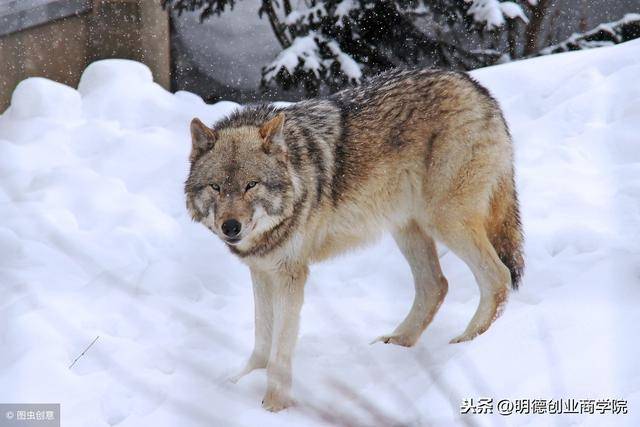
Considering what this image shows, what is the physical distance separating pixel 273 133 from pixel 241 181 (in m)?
0.31

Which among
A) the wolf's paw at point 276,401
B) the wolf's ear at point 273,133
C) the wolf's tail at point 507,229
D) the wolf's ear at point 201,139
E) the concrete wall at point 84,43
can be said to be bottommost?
the concrete wall at point 84,43

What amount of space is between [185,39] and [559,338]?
7.47 m

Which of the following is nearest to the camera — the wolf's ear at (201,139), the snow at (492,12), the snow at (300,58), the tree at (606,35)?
the wolf's ear at (201,139)

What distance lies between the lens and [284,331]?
161 inches

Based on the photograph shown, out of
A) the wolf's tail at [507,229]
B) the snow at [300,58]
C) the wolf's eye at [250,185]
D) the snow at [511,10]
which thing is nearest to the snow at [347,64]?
the snow at [300,58]

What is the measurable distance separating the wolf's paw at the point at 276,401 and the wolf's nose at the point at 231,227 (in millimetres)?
874

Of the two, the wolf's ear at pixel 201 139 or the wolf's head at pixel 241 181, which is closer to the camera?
the wolf's head at pixel 241 181

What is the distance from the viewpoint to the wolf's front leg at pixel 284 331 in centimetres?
405

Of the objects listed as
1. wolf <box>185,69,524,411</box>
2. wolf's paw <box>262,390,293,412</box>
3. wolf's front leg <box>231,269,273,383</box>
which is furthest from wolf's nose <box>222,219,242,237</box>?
wolf's paw <box>262,390,293,412</box>

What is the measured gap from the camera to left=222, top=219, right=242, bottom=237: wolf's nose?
3.70 m

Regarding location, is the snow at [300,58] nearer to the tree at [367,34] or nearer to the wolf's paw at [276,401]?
the tree at [367,34]

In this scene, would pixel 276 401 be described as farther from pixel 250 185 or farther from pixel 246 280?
pixel 246 280

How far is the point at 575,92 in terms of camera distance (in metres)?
7.19

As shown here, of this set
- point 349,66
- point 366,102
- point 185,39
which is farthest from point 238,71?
point 366,102
